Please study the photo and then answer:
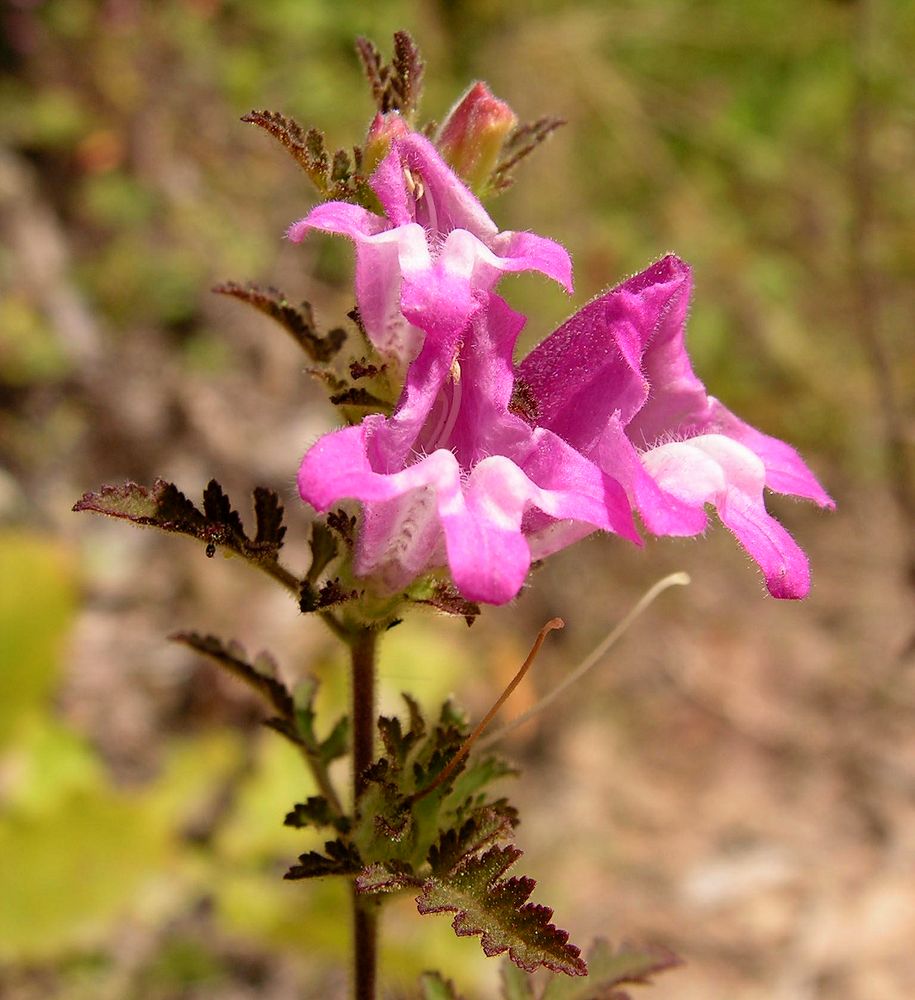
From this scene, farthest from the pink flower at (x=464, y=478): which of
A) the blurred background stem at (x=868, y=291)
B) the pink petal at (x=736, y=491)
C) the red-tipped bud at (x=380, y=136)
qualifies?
the blurred background stem at (x=868, y=291)

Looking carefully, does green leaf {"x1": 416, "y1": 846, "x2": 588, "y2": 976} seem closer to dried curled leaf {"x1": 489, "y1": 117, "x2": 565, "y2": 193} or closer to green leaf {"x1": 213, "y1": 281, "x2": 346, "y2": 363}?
green leaf {"x1": 213, "y1": 281, "x2": 346, "y2": 363}

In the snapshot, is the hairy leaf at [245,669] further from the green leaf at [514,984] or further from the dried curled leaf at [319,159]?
the dried curled leaf at [319,159]

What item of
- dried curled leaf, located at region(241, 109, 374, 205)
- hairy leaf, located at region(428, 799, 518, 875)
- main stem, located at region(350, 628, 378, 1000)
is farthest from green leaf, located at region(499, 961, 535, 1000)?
dried curled leaf, located at region(241, 109, 374, 205)

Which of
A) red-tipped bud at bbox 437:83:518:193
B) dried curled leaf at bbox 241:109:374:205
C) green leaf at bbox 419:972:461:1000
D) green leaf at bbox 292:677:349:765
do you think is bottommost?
green leaf at bbox 419:972:461:1000

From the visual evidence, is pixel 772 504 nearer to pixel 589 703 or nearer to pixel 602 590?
pixel 602 590

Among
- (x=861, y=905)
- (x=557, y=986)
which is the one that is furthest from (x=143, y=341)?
(x=557, y=986)

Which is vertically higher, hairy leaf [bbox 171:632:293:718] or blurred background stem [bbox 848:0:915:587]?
blurred background stem [bbox 848:0:915:587]
